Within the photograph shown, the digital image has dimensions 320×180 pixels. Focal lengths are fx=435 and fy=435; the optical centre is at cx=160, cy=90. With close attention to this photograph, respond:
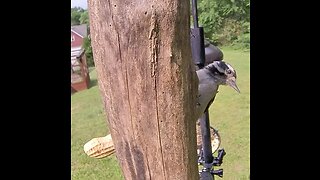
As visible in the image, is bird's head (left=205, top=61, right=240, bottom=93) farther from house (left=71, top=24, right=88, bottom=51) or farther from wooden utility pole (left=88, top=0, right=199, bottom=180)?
house (left=71, top=24, right=88, bottom=51)

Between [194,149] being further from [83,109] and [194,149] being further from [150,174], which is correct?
[83,109]

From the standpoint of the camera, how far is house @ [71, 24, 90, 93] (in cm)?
152

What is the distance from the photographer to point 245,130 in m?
1.91

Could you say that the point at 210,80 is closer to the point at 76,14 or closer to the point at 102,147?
the point at 102,147

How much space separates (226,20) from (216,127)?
20.5 inches

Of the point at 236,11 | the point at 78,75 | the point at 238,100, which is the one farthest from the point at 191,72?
the point at 238,100

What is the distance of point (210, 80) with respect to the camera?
0.85 metres

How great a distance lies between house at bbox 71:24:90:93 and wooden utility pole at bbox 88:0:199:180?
2.89 ft

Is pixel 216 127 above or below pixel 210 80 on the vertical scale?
below

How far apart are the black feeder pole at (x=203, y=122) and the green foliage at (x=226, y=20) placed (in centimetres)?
50

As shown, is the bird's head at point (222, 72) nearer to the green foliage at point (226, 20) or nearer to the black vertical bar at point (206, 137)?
the black vertical bar at point (206, 137)

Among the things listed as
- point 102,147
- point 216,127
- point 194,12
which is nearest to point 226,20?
point 216,127

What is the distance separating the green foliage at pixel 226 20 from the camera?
1486 millimetres

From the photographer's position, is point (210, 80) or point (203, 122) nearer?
point (210, 80)
